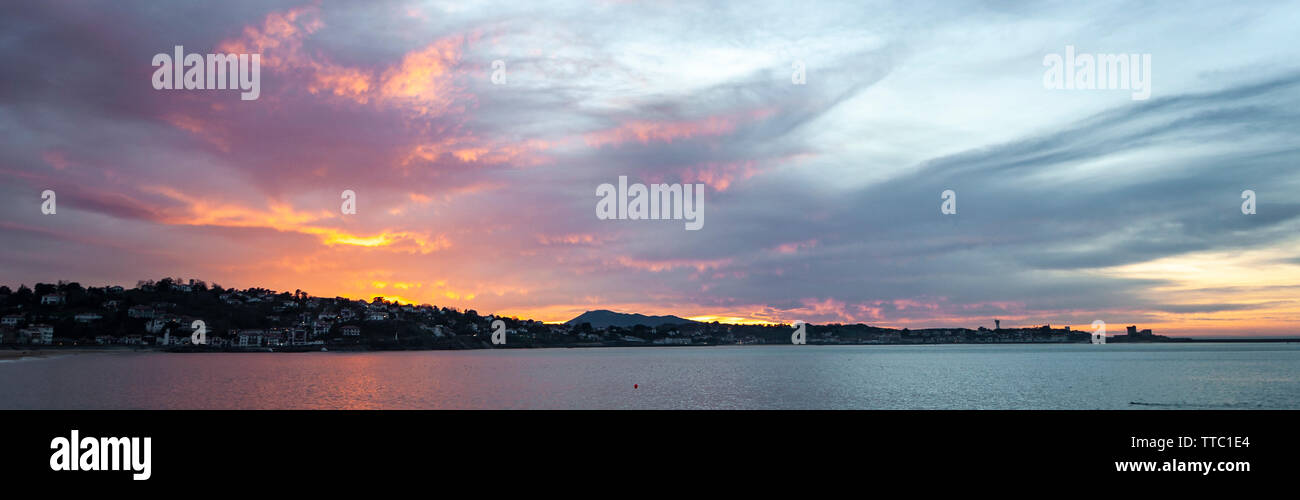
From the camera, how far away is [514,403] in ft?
216

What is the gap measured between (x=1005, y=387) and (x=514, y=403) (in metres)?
60.7
